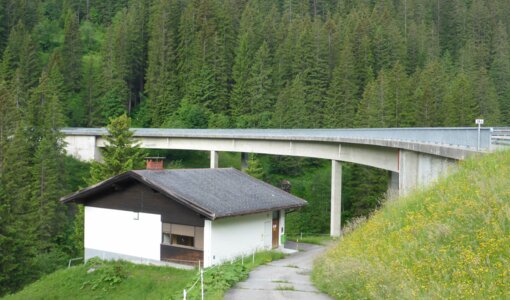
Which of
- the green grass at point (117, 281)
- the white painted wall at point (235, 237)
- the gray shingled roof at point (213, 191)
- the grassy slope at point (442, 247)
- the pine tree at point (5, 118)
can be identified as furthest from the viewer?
the pine tree at point (5, 118)

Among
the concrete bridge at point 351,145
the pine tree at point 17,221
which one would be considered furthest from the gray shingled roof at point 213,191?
the concrete bridge at point 351,145

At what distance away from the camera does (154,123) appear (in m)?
70.6

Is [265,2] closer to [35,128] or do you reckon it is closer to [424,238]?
[35,128]

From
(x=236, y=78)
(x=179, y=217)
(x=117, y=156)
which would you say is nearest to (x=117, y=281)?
(x=179, y=217)

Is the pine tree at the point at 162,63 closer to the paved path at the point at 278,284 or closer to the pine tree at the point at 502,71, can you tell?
the pine tree at the point at 502,71

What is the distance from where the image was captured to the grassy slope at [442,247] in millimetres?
10359

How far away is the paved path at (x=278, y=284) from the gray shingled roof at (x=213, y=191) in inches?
130

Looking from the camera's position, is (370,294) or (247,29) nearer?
(370,294)

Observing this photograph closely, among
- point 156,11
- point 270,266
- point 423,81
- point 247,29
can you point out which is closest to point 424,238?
point 270,266

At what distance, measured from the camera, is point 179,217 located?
78.4 feet

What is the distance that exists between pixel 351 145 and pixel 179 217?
1513 cm

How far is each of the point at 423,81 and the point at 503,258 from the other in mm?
55464

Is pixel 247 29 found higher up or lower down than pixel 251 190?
higher up

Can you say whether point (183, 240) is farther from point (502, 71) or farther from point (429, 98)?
point (502, 71)
